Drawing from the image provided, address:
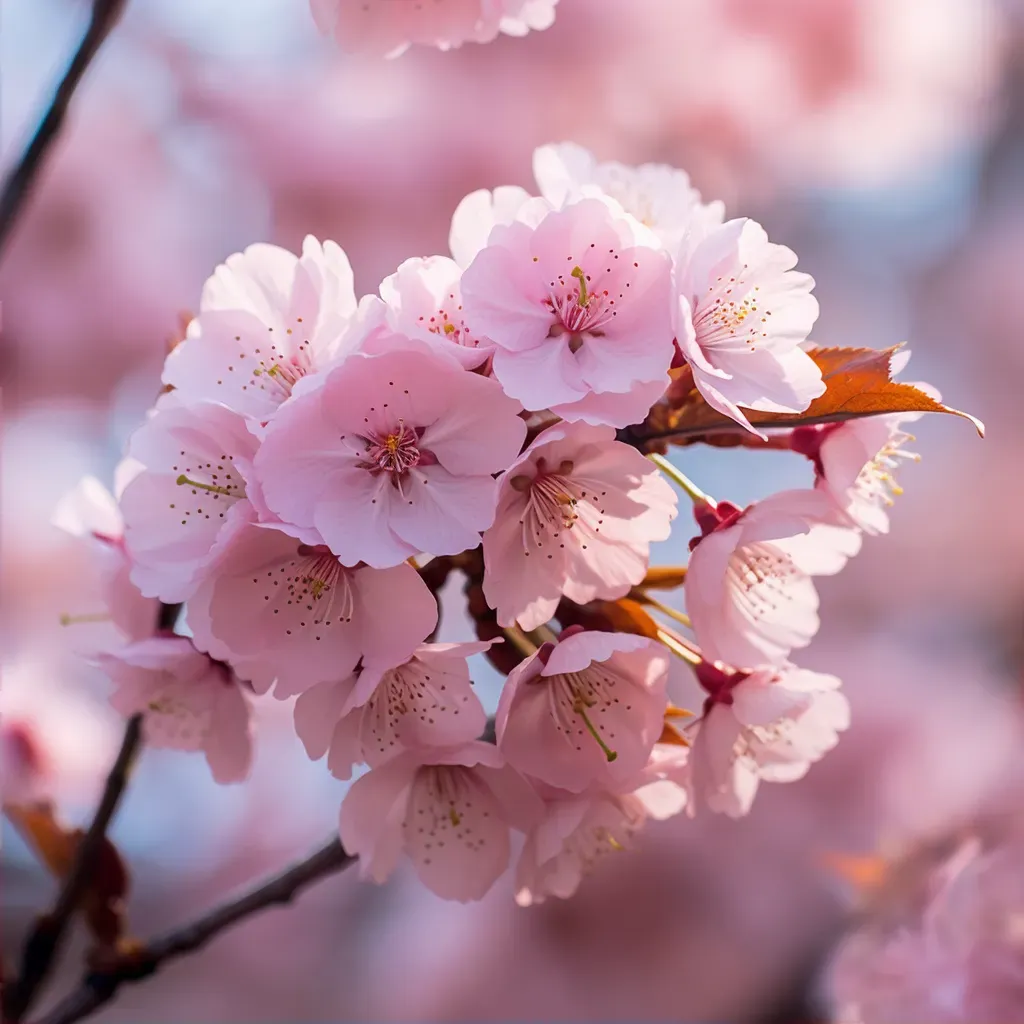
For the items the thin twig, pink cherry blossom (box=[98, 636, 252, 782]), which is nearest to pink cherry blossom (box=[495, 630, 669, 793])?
pink cherry blossom (box=[98, 636, 252, 782])

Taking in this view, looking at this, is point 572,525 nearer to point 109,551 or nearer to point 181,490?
point 181,490

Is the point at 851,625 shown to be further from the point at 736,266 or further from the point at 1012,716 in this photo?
the point at 736,266

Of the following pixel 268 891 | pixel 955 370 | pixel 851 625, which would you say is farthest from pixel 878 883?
pixel 955 370

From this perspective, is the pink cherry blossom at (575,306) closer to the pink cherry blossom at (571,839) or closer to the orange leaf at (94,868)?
the pink cherry blossom at (571,839)

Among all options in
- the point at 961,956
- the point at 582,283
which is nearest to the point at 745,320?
the point at 582,283

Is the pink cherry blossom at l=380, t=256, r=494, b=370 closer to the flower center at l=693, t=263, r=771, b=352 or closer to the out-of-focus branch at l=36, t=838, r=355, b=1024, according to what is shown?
the flower center at l=693, t=263, r=771, b=352

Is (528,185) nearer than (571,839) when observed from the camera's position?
No

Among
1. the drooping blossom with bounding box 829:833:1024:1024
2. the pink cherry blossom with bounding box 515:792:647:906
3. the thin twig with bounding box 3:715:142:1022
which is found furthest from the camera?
the drooping blossom with bounding box 829:833:1024:1024
